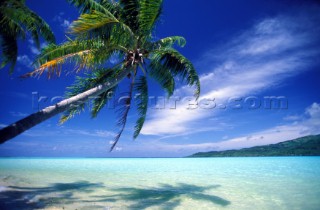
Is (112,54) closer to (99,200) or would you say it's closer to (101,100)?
(101,100)

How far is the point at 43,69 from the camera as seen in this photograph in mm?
4855

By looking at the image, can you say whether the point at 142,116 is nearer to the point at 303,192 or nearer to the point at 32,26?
the point at 32,26

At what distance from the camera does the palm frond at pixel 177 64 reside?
685 centimetres

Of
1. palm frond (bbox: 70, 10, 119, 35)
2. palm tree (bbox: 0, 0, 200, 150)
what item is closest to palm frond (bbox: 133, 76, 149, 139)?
palm tree (bbox: 0, 0, 200, 150)

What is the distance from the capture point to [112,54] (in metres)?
6.86

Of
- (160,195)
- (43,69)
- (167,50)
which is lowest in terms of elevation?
(160,195)

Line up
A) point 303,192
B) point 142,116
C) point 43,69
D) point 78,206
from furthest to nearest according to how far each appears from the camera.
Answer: point 303,192 < point 142,116 < point 78,206 < point 43,69

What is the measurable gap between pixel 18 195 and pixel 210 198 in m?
6.79

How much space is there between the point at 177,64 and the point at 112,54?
2036 millimetres

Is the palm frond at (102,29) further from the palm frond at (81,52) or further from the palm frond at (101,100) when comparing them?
the palm frond at (101,100)

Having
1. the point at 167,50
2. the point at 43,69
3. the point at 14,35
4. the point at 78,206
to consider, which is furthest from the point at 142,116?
the point at 14,35

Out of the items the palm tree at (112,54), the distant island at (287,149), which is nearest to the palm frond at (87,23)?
the palm tree at (112,54)

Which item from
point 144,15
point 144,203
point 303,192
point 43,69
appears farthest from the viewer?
point 303,192

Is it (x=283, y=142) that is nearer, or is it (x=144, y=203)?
(x=144, y=203)
